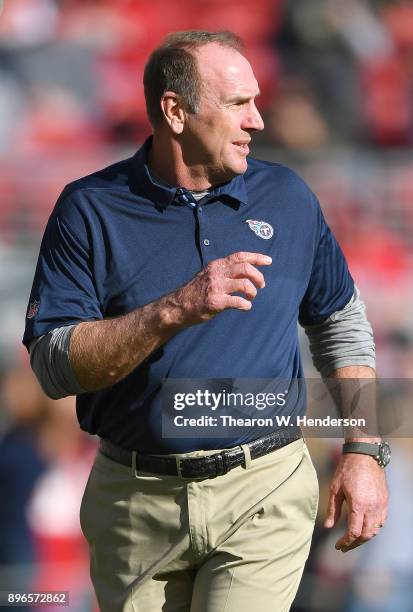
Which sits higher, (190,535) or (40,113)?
(40,113)

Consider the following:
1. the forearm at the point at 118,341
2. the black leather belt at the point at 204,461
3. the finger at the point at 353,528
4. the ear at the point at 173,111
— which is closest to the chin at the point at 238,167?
the ear at the point at 173,111

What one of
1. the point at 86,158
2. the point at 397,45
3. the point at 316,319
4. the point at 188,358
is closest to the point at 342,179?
the point at 397,45

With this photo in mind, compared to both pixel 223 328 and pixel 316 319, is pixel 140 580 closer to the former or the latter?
pixel 223 328

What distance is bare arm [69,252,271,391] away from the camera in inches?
85.7

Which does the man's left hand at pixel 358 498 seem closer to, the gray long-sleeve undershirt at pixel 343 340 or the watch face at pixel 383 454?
the watch face at pixel 383 454

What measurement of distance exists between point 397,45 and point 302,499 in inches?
144

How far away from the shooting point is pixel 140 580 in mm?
2584

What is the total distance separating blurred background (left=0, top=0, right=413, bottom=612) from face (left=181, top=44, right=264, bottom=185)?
2.35m

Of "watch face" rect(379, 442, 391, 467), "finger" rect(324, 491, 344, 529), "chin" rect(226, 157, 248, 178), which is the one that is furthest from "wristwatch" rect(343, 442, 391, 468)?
"chin" rect(226, 157, 248, 178)

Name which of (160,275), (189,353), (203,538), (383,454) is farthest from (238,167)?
(203,538)

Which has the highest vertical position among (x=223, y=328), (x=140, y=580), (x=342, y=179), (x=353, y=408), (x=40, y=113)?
(x=40, y=113)

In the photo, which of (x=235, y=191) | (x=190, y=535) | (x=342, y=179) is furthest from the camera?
(x=342, y=179)

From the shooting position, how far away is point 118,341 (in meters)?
2.33

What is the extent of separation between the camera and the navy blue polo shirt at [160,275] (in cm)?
255
